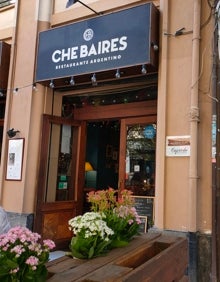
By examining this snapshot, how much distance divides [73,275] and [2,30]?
6110 mm

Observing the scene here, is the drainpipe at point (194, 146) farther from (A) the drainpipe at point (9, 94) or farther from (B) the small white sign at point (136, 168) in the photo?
(A) the drainpipe at point (9, 94)

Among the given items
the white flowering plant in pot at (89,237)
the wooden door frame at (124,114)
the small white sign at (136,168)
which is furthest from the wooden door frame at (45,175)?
the white flowering plant in pot at (89,237)

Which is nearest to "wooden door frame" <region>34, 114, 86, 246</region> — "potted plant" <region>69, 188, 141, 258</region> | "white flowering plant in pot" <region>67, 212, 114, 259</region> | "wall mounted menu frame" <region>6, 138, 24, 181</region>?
"wall mounted menu frame" <region>6, 138, 24, 181</region>

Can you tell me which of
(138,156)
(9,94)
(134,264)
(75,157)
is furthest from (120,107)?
(134,264)

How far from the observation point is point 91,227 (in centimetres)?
233

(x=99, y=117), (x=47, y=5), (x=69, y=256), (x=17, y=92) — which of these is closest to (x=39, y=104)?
(x=17, y=92)

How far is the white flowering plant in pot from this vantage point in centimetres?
224

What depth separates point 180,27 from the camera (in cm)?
473

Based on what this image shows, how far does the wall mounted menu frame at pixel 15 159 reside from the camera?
5.78m

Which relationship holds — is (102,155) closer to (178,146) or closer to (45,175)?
(45,175)

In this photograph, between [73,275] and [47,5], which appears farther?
[47,5]

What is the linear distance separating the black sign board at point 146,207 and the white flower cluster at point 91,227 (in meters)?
2.92

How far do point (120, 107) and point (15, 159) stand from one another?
6.83ft

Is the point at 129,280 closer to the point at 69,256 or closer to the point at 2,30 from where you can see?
the point at 69,256
